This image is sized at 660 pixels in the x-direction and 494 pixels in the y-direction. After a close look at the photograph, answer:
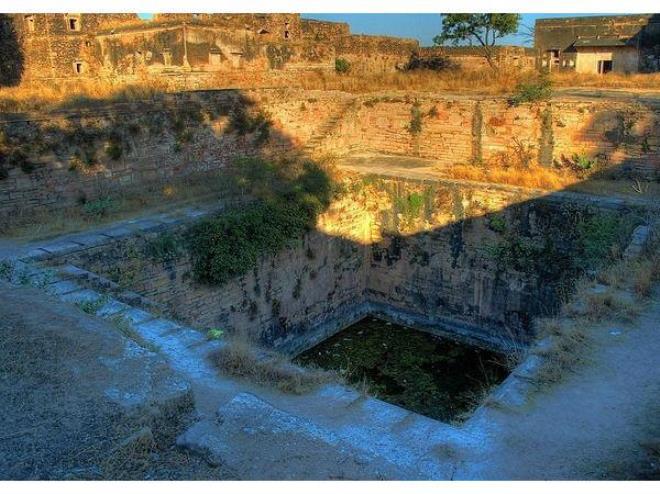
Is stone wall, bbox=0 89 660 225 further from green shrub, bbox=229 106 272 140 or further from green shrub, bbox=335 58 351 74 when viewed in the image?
green shrub, bbox=335 58 351 74

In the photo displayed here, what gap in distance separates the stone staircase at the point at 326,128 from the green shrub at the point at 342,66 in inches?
204

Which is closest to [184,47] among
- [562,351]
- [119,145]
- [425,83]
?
[119,145]

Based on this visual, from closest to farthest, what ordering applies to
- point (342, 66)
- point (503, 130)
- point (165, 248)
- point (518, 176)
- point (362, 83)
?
1. point (165, 248)
2. point (518, 176)
3. point (503, 130)
4. point (362, 83)
5. point (342, 66)

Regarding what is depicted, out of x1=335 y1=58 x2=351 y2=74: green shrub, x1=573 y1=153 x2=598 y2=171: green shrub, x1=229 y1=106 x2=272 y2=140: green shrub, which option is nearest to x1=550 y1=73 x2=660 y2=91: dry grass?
x1=573 y1=153 x2=598 y2=171: green shrub

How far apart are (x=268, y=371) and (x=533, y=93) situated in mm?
9006

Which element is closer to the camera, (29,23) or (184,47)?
(184,47)

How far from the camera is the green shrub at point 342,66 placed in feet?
60.3

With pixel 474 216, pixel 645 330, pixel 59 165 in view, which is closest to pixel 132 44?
pixel 59 165

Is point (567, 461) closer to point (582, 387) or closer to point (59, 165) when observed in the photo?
point (582, 387)

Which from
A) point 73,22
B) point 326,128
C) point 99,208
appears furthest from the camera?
point 73,22

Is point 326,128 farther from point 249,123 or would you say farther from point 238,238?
point 238,238

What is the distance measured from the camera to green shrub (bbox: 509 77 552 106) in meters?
11.4

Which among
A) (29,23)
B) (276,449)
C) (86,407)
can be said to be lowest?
(276,449)

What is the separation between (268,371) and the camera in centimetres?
466
